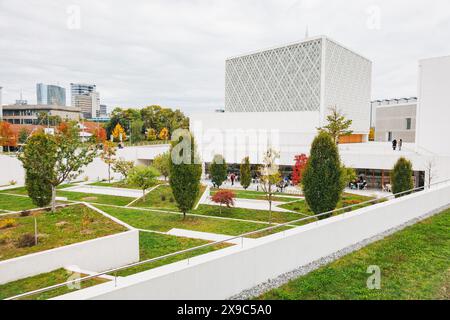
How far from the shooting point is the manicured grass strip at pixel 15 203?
18844 mm

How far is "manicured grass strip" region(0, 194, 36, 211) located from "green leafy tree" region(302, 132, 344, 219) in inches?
603

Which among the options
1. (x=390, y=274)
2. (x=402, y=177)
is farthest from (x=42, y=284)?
(x=402, y=177)

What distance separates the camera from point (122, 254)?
36.7ft

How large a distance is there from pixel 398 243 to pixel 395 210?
7.75 ft

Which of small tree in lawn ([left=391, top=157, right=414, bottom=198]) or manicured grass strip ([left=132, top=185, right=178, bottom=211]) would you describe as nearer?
small tree in lawn ([left=391, top=157, right=414, bottom=198])

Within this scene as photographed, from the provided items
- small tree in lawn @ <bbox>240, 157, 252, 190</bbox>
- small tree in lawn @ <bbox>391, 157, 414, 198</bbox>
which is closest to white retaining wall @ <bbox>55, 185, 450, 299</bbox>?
small tree in lawn @ <bbox>391, 157, 414, 198</bbox>

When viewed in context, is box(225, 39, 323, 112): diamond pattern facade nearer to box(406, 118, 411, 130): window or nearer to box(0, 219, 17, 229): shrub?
box(406, 118, 411, 130): window

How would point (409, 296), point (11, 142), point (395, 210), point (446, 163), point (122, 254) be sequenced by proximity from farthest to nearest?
point (11, 142)
point (446, 163)
point (395, 210)
point (122, 254)
point (409, 296)

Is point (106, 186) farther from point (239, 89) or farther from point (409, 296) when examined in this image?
point (239, 89)

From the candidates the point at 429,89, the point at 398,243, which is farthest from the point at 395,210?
the point at 429,89

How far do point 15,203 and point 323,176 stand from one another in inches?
714

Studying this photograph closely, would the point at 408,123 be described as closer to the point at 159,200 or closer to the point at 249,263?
the point at 159,200

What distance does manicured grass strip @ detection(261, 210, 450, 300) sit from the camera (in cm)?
788

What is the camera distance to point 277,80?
45.6 m
